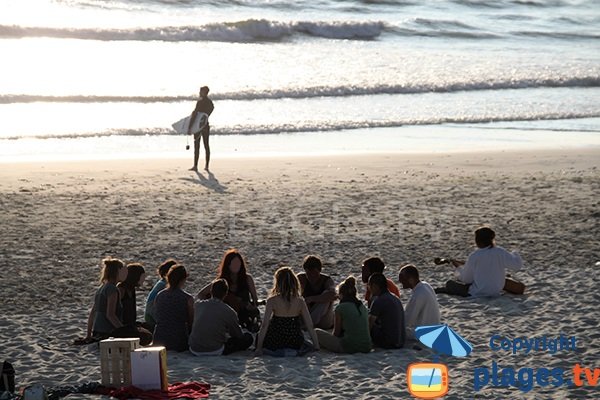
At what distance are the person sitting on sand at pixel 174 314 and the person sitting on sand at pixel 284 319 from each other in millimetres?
652

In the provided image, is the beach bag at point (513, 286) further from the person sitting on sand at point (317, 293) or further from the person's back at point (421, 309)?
the person sitting on sand at point (317, 293)

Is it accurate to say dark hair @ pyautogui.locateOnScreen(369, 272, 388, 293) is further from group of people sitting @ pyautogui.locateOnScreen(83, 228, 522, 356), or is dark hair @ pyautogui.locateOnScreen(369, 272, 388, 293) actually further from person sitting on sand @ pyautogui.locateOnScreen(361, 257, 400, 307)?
person sitting on sand @ pyautogui.locateOnScreen(361, 257, 400, 307)

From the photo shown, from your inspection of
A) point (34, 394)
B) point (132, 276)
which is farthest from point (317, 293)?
point (34, 394)

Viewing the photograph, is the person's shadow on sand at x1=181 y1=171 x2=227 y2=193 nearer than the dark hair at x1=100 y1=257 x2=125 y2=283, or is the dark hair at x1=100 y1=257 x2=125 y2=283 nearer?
the dark hair at x1=100 y1=257 x2=125 y2=283

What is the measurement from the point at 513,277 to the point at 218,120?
15.4 metres

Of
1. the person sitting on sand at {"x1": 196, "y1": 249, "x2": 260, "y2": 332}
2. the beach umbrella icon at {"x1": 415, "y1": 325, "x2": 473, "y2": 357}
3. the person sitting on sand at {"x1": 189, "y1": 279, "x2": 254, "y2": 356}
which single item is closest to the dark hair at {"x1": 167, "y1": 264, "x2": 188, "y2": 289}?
the person sitting on sand at {"x1": 189, "y1": 279, "x2": 254, "y2": 356}

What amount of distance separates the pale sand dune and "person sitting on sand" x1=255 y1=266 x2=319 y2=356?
0.18 m

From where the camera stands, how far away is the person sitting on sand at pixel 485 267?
11.2 meters

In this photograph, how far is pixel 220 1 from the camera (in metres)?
52.5

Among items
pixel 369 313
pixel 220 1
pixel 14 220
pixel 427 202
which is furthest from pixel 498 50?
pixel 369 313

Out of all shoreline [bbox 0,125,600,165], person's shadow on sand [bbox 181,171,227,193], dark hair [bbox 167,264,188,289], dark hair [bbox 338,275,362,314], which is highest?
shoreline [bbox 0,125,600,165]

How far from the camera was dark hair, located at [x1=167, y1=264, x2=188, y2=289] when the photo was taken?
9781mm

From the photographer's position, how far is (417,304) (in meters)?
10.1

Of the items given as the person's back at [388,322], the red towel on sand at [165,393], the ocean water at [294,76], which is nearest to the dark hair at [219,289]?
the red towel on sand at [165,393]
